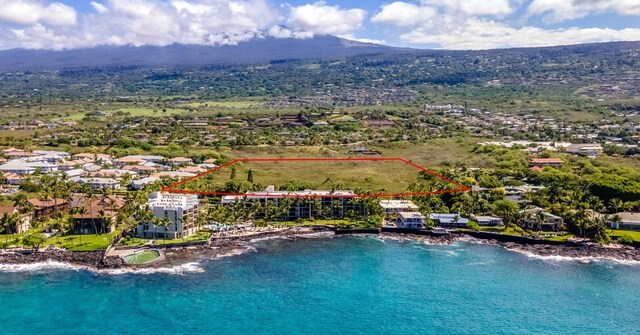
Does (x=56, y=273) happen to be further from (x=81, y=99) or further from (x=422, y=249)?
(x=81, y=99)

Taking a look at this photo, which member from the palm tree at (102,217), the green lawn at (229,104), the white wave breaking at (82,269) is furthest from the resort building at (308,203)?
the green lawn at (229,104)

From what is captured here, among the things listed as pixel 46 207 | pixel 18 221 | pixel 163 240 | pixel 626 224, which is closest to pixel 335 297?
pixel 163 240

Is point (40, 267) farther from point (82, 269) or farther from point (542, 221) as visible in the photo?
point (542, 221)

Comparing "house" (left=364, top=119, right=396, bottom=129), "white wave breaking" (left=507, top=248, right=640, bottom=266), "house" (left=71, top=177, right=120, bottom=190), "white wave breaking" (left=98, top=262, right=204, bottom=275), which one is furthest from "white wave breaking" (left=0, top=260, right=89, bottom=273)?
"house" (left=364, top=119, right=396, bottom=129)

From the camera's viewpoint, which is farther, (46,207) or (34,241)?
(46,207)

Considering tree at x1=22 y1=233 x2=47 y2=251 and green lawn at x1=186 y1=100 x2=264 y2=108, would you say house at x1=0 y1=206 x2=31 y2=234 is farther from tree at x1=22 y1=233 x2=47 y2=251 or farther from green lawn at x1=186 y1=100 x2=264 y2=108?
green lawn at x1=186 y1=100 x2=264 y2=108

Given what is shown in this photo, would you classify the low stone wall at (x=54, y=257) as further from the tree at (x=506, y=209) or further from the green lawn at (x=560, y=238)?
the green lawn at (x=560, y=238)

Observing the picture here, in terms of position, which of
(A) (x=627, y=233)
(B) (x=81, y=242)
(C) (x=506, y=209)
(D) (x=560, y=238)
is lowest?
(D) (x=560, y=238)
